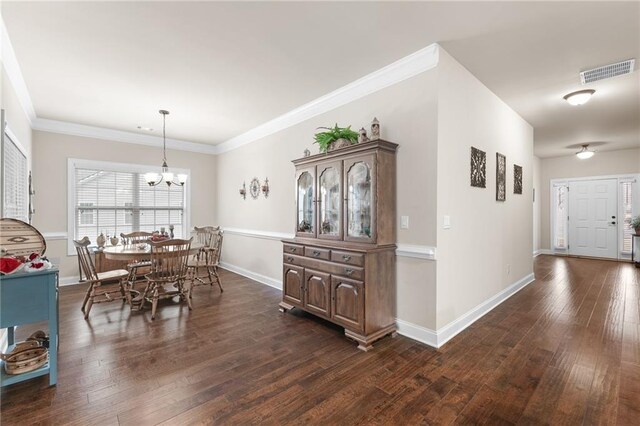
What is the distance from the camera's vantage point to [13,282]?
2018mm

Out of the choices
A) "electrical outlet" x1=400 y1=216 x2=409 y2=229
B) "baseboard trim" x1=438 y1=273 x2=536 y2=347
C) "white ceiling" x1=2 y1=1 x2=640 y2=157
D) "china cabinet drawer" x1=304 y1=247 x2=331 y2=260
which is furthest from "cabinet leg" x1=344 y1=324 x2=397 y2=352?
"white ceiling" x1=2 y1=1 x2=640 y2=157

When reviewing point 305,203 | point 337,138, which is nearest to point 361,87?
point 337,138

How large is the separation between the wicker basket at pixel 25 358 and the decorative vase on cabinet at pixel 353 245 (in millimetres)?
2282

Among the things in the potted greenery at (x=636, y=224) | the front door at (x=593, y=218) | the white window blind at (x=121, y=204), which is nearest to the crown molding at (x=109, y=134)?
the white window blind at (x=121, y=204)

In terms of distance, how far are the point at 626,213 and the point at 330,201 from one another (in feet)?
27.5

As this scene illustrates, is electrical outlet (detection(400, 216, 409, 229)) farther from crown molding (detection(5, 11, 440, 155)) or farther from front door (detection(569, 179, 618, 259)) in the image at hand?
front door (detection(569, 179, 618, 259))

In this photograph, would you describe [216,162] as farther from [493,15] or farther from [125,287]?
[493,15]

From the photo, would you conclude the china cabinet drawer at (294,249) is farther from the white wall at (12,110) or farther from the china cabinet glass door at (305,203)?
the white wall at (12,110)

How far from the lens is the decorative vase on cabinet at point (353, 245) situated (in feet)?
9.35

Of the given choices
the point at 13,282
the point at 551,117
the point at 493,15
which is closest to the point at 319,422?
the point at 13,282

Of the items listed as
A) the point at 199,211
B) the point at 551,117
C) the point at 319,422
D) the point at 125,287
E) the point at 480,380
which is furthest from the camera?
the point at 199,211

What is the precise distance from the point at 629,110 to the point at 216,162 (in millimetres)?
7661

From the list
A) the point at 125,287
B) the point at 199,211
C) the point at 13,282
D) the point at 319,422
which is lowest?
the point at 319,422

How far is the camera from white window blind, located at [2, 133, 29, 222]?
9.11 feet
